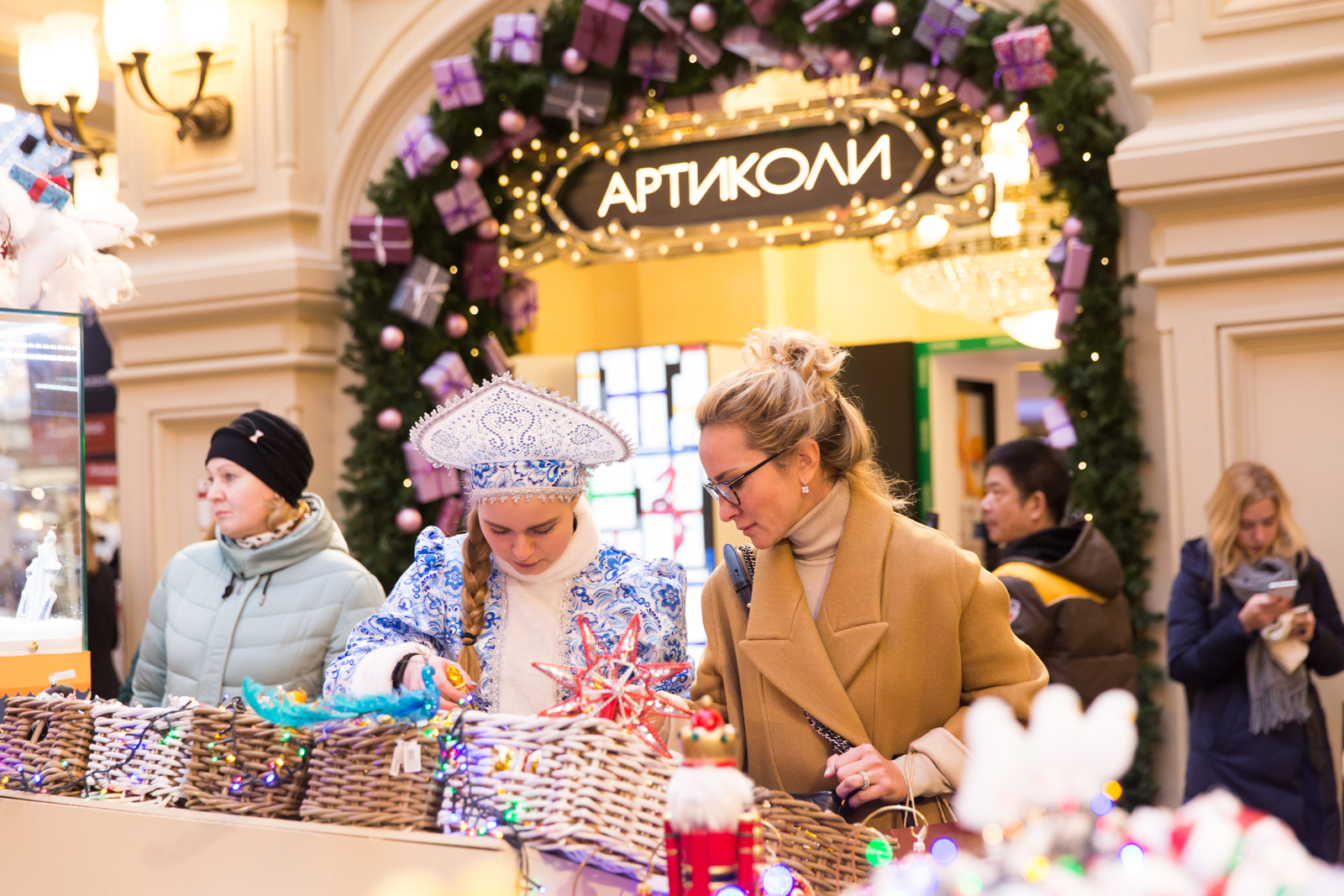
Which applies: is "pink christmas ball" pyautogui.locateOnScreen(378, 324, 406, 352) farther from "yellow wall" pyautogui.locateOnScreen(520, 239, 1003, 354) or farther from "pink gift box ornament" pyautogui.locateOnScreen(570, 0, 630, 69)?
"yellow wall" pyautogui.locateOnScreen(520, 239, 1003, 354)

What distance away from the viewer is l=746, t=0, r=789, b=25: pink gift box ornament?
473 centimetres

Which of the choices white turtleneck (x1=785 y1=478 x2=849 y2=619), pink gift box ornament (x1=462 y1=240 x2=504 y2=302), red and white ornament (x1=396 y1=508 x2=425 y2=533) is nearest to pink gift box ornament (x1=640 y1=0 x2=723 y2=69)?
pink gift box ornament (x1=462 y1=240 x2=504 y2=302)

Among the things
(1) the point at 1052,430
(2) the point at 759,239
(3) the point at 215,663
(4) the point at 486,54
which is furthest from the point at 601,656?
(4) the point at 486,54

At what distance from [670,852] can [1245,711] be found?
3.02m

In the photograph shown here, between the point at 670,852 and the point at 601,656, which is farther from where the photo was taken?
the point at 601,656

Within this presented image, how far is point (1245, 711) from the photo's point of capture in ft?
11.6

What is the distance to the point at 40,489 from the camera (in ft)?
6.73

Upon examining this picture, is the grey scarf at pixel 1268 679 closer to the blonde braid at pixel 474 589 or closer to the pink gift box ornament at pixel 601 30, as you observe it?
the blonde braid at pixel 474 589

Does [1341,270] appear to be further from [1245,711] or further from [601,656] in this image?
[601,656]

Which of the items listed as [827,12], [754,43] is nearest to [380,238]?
[754,43]

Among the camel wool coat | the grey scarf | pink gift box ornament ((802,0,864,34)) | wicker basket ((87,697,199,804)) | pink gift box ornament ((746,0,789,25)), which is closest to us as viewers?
wicker basket ((87,697,199,804))

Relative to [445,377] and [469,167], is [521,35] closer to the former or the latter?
[469,167]

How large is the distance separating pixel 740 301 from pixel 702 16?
321 centimetres

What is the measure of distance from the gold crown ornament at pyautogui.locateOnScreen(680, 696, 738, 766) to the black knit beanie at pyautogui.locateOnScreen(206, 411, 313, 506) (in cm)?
220
